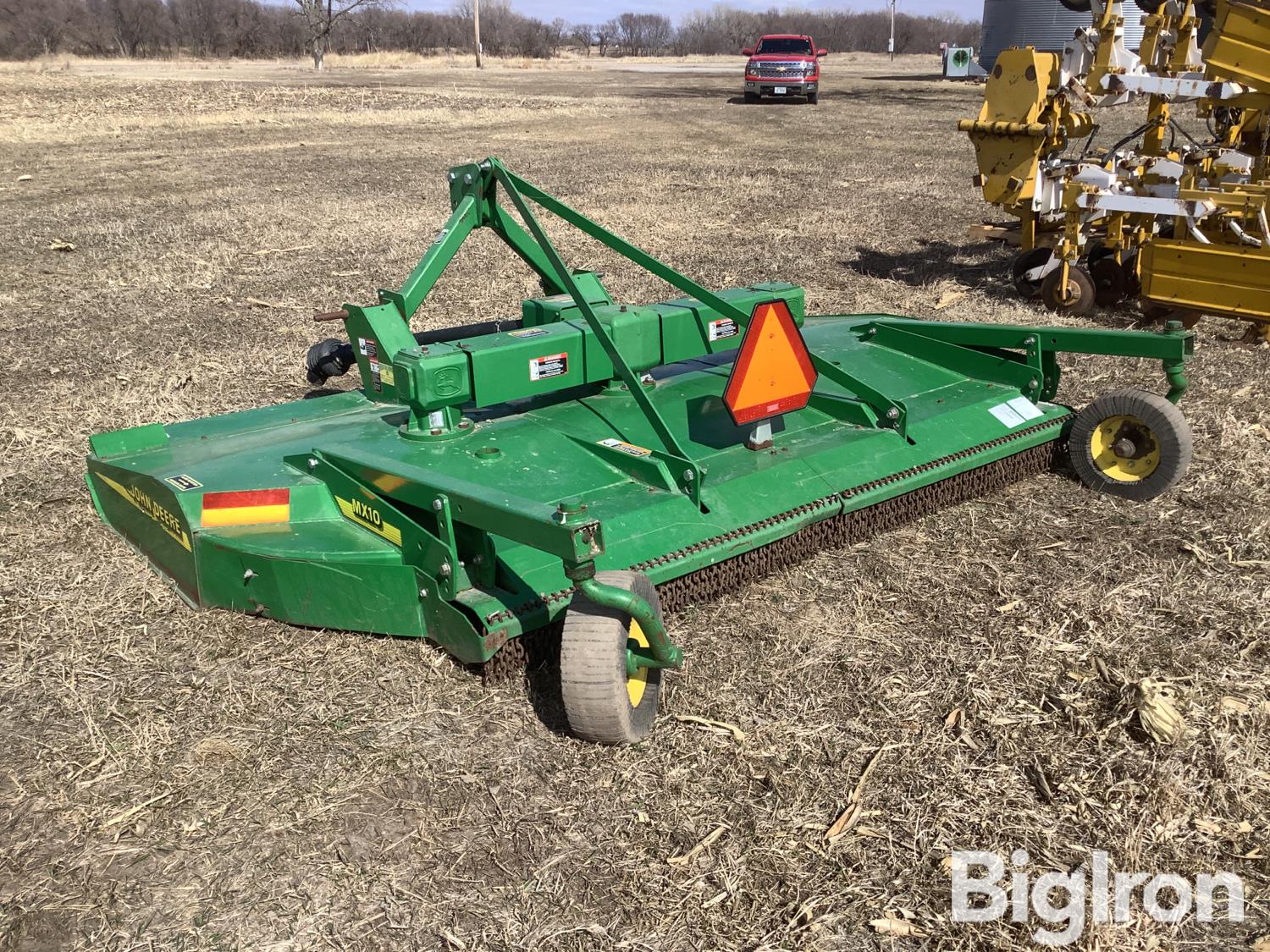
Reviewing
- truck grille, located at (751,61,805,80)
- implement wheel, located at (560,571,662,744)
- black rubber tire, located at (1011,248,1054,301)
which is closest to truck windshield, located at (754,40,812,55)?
truck grille, located at (751,61,805,80)

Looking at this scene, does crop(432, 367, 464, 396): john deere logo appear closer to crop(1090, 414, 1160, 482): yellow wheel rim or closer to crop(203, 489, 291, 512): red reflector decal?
crop(203, 489, 291, 512): red reflector decal

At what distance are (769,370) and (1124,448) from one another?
1.79 meters

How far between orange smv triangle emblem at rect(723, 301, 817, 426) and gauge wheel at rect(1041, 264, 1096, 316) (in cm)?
413

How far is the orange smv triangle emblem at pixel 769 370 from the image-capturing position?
12.4ft

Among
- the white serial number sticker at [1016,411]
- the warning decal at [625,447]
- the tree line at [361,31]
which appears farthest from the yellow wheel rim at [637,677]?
the tree line at [361,31]

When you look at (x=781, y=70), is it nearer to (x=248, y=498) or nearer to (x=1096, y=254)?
(x=1096, y=254)

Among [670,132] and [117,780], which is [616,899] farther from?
[670,132]

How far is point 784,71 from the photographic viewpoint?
25.4 metres

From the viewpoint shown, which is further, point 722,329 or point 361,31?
point 361,31

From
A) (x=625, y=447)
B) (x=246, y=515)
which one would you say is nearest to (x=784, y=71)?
(x=625, y=447)

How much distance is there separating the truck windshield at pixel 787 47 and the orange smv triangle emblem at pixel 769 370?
2444 centimetres

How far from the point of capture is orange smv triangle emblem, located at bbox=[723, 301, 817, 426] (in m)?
3.77

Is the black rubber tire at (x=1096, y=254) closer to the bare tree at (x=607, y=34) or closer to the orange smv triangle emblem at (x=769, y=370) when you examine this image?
the orange smv triangle emblem at (x=769, y=370)

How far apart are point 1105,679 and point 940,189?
1076 cm
